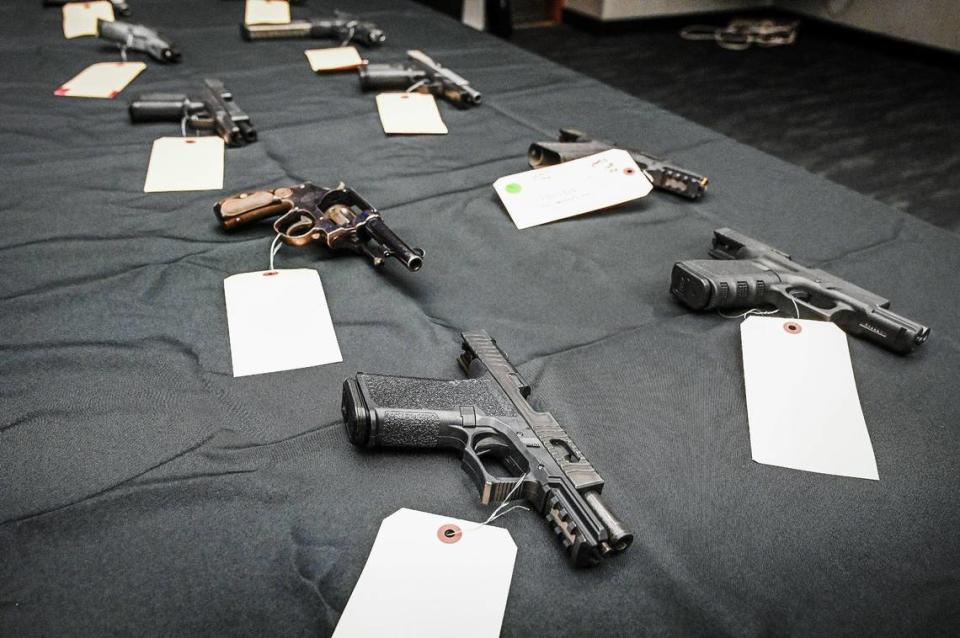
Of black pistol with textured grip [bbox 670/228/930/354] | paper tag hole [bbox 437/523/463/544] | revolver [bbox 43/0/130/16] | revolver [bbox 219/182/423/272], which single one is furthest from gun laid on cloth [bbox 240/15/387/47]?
paper tag hole [bbox 437/523/463/544]

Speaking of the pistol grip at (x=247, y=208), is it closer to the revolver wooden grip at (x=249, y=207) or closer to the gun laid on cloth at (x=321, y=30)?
the revolver wooden grip at (x=249, y=207)

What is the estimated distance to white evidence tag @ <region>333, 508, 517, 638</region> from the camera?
76 cm

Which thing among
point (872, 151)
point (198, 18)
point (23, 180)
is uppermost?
point (198, 18)

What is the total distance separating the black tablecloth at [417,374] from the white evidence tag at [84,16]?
2.48ft

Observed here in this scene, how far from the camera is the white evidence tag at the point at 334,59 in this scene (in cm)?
240

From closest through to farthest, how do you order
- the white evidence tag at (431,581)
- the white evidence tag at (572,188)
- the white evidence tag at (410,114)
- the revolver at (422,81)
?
the white evidence tag at (431,581) < the white evidence tag at (572,188) < the white evidence tag at (410,114) < the revolver at (422,81)

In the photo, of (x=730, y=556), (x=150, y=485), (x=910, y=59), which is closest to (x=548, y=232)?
(x=730, y=556)

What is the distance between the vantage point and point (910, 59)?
16.3 ft

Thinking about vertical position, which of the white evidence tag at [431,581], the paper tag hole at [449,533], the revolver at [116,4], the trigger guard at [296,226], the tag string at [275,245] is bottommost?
the white evidence tag at [431,581]

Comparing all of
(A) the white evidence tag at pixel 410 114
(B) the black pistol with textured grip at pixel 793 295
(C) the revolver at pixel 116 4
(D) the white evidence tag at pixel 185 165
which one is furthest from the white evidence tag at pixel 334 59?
(B) the black pistol with textured grip at pixel 793 295

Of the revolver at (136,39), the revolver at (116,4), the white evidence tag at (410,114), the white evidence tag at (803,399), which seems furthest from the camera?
the revolver at (116,4)

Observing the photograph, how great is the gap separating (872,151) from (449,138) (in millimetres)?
2689

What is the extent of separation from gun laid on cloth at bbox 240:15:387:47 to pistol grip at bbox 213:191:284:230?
4.34ft

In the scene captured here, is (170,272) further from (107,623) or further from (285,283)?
(107,623)
